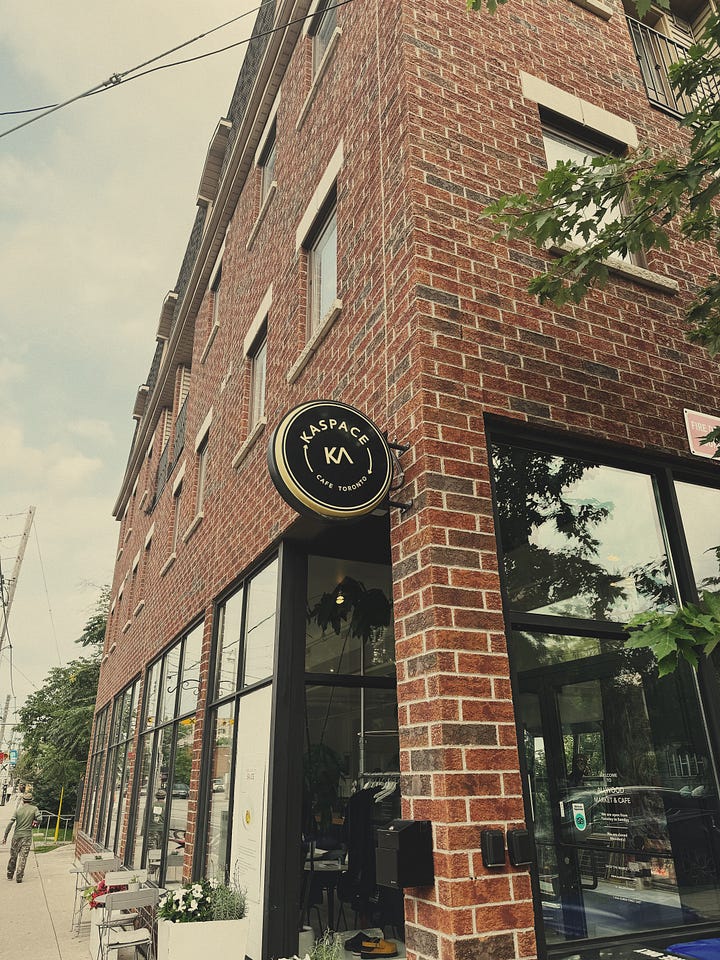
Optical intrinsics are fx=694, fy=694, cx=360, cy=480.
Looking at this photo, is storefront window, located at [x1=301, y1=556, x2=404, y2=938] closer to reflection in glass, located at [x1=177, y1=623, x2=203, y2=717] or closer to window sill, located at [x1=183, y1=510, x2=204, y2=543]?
reflection in glass, located at [x1=177, y1=623, x2=203, y2=717]

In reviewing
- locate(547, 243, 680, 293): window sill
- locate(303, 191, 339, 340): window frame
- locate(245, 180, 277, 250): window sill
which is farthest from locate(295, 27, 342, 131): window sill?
locate(547, 243, 680, 293): window sill

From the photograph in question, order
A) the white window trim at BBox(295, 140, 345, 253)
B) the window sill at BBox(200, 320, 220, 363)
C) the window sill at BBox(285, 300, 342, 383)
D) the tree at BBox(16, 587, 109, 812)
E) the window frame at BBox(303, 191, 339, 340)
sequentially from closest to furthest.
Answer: the window sill at BBox(285, 300, 342, 383) → the white window trim at BBox(295, 140, 345, 253) → the window frame at BBox(303, 191, 339, 340) → the window sill at BBox(200, 320, 220, 363) → the tree at BBox(16, 587, 109, 812)

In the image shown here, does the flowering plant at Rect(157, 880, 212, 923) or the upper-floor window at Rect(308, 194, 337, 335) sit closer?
the flowering plant at Rect(157, 880, 212, 923)

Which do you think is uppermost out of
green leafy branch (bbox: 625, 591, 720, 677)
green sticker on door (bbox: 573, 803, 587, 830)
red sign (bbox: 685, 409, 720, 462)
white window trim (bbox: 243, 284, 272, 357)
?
white window trim (bbox: 243, 284, 272, 357)

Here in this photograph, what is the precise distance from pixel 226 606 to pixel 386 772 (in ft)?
8.50

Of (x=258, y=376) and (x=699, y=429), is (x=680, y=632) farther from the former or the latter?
(x=258, y=376)

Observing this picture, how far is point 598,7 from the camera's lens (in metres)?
6.68

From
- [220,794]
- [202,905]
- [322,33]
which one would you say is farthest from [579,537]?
[322,33]

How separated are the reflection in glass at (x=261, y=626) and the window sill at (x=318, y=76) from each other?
480 centimetres

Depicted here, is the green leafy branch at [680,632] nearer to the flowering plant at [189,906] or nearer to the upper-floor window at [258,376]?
the flowering plant at [189,906]

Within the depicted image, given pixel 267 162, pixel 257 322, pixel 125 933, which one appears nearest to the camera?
pixel 125 933

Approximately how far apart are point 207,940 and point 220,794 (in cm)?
182

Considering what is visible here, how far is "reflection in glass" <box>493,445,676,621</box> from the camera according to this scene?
4.17 m

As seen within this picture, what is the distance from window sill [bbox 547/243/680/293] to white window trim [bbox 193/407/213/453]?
20.6 ft
